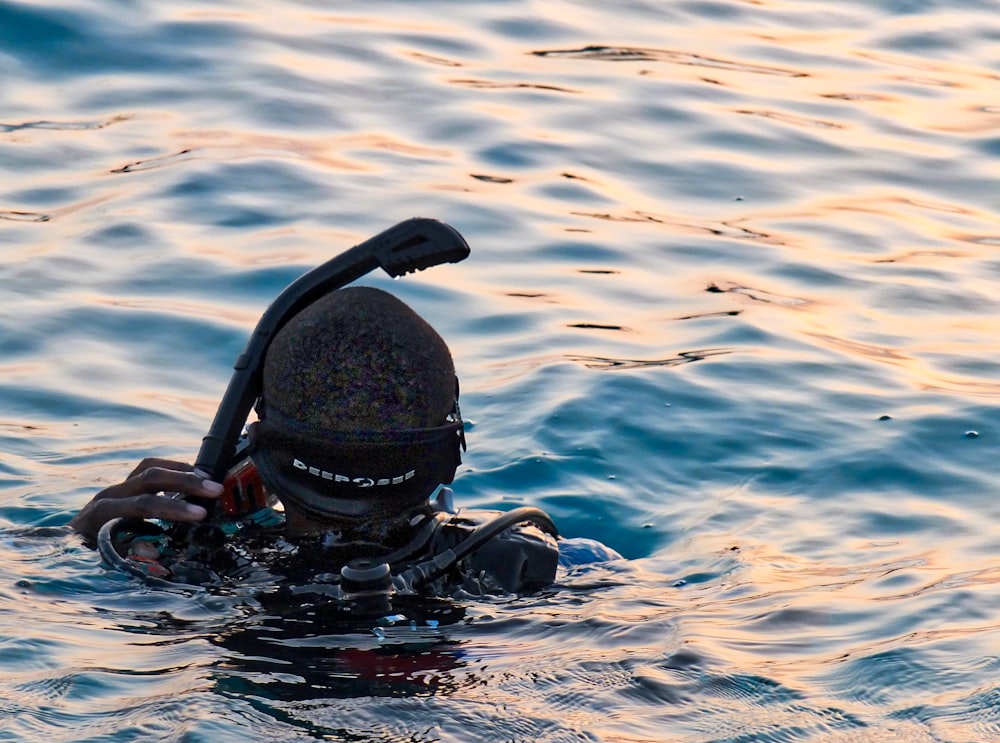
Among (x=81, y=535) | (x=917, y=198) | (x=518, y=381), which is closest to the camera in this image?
(x=81, y=535)

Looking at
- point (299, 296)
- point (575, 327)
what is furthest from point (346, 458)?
point (575, 327)

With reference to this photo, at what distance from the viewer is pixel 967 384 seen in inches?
271

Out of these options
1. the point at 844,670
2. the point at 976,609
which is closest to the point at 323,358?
the point at 844,670

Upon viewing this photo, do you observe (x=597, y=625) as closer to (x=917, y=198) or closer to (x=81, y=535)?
(x=81, y=535)

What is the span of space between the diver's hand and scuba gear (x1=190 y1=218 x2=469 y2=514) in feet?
0.27

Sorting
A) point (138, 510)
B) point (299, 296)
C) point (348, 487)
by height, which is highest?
point (299, 296)

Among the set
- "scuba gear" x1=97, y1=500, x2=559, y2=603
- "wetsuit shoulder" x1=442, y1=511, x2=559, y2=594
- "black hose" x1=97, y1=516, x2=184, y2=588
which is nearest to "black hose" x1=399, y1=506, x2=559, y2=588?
"scuba gear" x1=97, y1=500, x2=559, y2=603

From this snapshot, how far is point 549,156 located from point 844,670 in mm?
6108

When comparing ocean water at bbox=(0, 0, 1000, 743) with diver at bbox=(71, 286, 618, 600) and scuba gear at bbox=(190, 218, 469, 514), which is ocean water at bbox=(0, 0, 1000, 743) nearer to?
diver at bbox=(71, 286, 618, 600)

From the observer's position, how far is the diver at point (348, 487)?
12.0ft

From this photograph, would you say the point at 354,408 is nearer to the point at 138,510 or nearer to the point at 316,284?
the point at 316,284

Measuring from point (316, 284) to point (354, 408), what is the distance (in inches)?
17.9

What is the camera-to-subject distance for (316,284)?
3.96 metres

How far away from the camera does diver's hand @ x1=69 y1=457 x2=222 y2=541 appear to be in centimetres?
395
